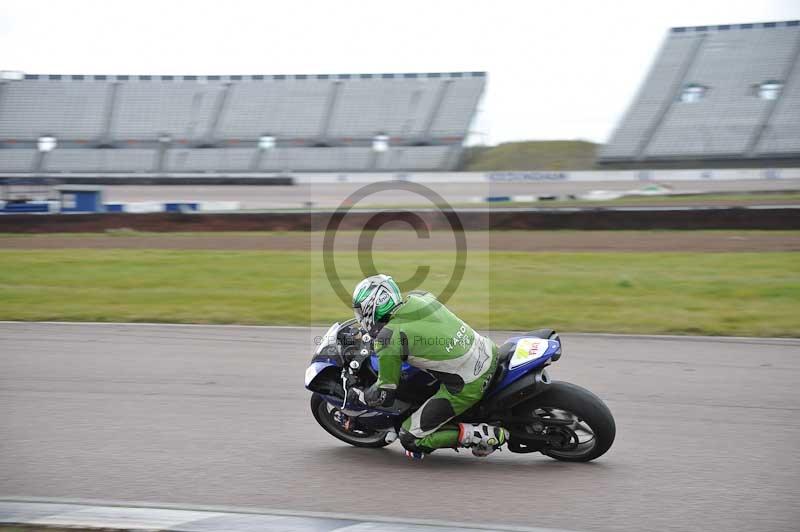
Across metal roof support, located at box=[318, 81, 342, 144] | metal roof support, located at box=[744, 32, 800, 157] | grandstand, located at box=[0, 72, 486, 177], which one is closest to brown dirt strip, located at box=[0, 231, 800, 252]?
metal roof support, located at box=[744, 32, 800, 157]

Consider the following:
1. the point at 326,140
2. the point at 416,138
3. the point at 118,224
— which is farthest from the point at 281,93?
the point at 118,224

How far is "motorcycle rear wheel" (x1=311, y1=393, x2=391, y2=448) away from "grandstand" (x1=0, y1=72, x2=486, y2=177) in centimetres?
4053

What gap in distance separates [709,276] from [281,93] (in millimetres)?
43108

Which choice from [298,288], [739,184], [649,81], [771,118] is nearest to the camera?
[298,288]

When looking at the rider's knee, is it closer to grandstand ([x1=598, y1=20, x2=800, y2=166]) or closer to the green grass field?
the green grass field

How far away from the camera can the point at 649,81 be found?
48.4m

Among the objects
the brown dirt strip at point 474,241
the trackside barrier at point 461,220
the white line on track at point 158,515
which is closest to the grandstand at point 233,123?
the trackside barrier at point 461,220

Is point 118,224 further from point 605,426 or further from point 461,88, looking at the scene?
point 461,88

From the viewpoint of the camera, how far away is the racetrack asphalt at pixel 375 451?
489 centimetres

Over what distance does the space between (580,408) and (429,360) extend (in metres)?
1.09

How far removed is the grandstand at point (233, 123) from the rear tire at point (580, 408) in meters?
41.0

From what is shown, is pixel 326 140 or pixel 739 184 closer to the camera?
pixel 739 184

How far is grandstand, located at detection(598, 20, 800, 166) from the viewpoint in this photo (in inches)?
1602

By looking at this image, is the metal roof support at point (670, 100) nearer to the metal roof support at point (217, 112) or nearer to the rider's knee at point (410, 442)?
the metal roof support at point (217, 112)
